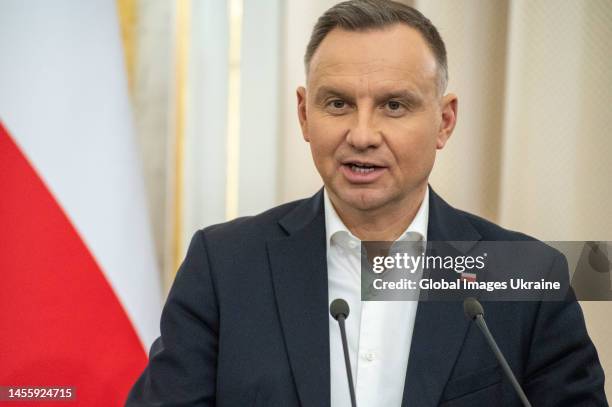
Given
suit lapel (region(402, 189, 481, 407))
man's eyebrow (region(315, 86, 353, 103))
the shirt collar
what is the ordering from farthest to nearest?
the shirt collar, man's eyebrow (region(315, 86, 353, 103)), suit lapel (region(402, 189, 481, 407))

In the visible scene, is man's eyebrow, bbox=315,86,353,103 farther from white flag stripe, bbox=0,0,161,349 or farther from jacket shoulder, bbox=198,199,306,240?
white flag stripe, bbox=0,0,161,349

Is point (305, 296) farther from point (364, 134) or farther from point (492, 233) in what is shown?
point (492, 233)

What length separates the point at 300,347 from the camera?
1.32 metres

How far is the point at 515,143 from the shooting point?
1.98 metres

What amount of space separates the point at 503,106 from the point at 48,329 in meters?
1.32

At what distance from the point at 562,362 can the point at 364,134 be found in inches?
21.5

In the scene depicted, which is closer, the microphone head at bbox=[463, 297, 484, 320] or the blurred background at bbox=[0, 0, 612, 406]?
the microphone head at bbox=[463, 297, 484, 320]

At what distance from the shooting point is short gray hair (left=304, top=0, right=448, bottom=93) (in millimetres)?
1414

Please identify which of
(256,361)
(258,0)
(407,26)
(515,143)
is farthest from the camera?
(258,0)

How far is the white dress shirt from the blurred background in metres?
0.62

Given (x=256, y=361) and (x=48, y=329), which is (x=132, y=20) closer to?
(x=48, y=329)

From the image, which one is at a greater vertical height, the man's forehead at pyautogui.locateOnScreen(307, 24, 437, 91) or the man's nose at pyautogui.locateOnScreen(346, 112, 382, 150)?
the man's forehead at pyautogui.locateOnScreen(307, 24, 437, 91)

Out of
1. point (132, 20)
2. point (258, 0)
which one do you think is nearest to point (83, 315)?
point (132, 20)

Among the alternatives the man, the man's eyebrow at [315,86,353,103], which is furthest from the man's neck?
the man's eyebrow at [315,86,353,103]
